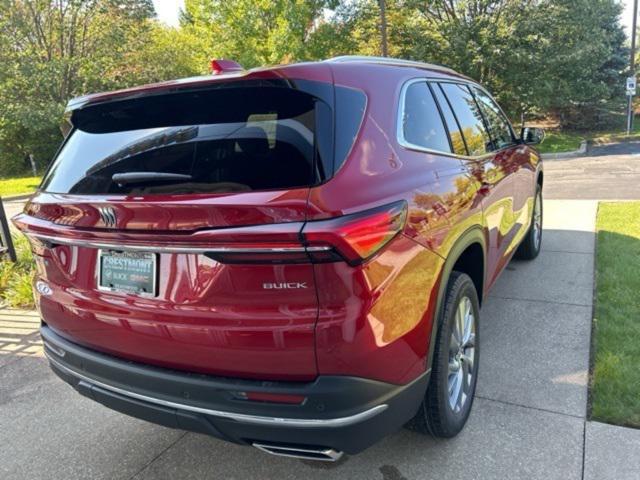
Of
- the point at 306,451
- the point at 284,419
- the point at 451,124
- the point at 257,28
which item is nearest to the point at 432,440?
the point at 306,451

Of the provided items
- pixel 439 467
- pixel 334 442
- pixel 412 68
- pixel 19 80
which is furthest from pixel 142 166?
pixel 19 80

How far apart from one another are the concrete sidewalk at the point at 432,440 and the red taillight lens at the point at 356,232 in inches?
48.9

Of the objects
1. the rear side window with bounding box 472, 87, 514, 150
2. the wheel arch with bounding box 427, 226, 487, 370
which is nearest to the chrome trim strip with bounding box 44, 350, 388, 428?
the wheel arch with bounding box 427, 226, 487, 370

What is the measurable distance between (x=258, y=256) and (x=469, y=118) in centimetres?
220

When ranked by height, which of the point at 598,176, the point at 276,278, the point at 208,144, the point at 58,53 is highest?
the point at 58,53

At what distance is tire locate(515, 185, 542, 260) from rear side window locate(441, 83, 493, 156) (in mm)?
1885

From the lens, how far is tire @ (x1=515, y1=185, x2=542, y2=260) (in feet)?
17.2

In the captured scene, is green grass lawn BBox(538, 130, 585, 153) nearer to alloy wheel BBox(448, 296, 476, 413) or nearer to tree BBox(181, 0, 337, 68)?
tree BBox(181, 0, 337, 68)

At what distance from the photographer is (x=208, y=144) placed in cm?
204

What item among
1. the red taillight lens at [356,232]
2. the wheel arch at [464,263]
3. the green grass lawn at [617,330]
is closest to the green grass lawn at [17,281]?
the wheel arch at [464,263]

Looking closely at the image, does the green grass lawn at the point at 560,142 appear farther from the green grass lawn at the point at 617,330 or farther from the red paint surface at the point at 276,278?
the red paint surface at the point at 276,278

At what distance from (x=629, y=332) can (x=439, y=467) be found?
1984 mm

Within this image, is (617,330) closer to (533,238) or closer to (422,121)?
(533,238)

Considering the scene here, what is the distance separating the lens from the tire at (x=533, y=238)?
5238 millimetres
